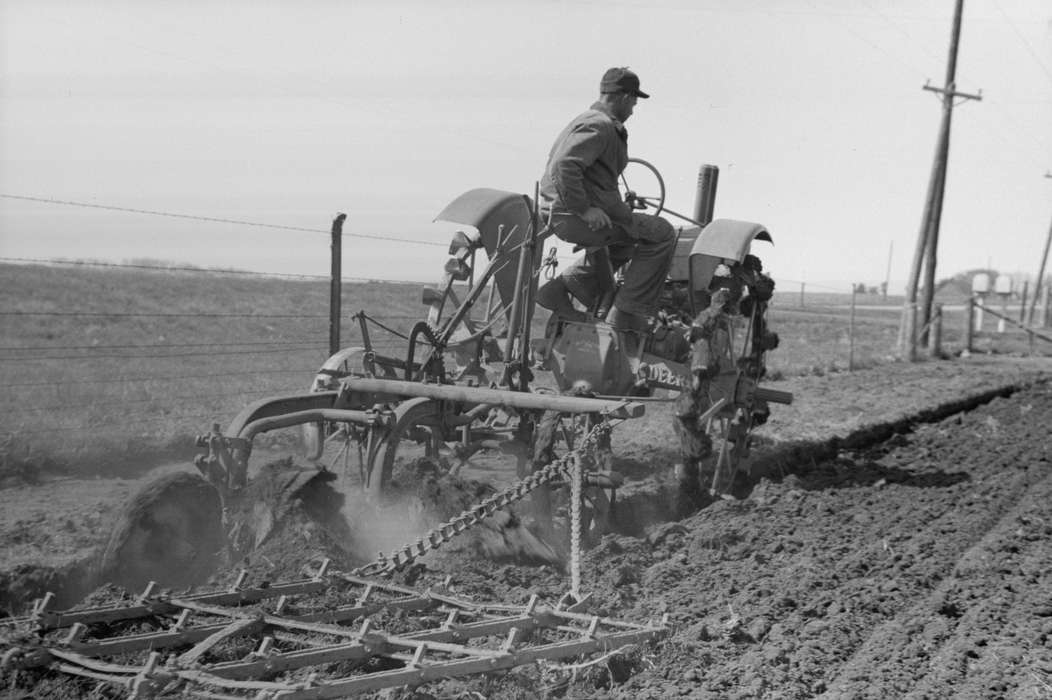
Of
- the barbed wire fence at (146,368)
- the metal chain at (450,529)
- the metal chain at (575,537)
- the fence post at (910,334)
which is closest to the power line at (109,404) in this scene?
the barbed wire fence at (146,368)

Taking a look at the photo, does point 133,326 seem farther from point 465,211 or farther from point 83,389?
point 465,211

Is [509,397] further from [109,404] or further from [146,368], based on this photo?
[146,368]

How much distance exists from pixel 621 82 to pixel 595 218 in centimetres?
99

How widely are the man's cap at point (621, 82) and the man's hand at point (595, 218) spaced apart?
86cm

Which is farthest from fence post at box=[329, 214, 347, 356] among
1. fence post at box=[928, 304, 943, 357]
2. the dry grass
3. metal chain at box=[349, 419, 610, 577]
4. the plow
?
fence post at box=[928, 304, 943, 357]

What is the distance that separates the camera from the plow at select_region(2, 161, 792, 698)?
4141mm

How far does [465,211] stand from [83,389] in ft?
17.8

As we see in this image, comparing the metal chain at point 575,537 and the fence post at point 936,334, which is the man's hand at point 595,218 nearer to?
the metal chain at point 575,537

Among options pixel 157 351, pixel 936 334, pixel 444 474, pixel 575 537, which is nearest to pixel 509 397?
pixel 444 474

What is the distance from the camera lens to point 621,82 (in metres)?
7.90

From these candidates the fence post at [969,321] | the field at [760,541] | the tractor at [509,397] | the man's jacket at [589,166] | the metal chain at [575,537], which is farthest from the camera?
the fence post at [969,321]

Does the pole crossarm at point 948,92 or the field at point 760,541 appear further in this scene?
the pole crossarm at point 948,92

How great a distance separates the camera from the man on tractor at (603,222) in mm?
7758

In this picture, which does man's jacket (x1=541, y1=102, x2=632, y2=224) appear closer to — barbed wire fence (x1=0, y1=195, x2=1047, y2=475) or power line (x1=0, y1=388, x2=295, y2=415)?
barbed wire fence (x1=0, y1=195, x2=1047, y2=475)
